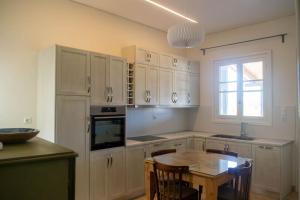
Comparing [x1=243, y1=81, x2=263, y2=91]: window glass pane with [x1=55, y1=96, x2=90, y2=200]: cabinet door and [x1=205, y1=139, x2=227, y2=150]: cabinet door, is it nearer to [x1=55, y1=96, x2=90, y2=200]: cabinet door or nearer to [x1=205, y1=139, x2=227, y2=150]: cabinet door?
[x1=205, y1=139, x2=227, y2=150]: cabinet door

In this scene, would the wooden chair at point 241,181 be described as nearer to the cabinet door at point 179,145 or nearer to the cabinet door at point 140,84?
the cabinet door at point 179,145

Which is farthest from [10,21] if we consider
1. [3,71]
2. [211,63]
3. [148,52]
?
[211,63]

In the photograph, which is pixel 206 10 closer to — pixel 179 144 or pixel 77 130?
pixel 179 144

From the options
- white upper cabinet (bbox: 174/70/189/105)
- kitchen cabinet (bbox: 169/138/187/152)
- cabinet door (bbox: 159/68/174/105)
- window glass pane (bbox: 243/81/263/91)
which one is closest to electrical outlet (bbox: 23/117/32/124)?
cabinet door (bbox: 159/68/174/105)

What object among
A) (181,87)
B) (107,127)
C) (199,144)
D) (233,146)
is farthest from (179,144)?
(107,127)

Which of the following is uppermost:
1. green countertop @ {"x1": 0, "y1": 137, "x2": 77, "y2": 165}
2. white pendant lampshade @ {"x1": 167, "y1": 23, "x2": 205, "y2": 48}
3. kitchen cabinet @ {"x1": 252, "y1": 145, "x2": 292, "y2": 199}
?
white pendant lampshade @ {"x1": 167, "y1": 23, "x2": 205, "y2": 48}

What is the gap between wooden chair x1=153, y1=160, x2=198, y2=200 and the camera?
93.9 inches

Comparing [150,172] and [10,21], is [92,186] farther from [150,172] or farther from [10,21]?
[10,21]

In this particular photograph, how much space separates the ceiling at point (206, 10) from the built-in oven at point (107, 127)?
1.64 metres

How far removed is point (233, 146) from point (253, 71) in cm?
153

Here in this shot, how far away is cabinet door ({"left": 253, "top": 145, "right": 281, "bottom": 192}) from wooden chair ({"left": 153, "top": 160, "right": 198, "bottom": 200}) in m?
1.77

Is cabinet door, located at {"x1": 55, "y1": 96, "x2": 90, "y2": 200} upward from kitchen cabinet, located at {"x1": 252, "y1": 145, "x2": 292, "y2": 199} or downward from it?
upward

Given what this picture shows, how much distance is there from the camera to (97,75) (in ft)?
10.7

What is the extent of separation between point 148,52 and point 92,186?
2.38 meters
